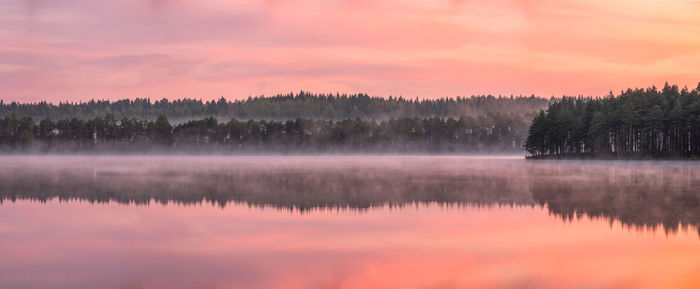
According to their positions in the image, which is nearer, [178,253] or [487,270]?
[487,270]

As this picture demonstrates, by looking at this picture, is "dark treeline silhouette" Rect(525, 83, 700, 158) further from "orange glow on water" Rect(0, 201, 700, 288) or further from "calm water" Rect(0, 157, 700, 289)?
"orange glow on water" Rect(0, 201, 700, 288)

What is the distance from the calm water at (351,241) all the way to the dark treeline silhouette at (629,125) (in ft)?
317

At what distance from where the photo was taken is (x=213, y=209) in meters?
30.3

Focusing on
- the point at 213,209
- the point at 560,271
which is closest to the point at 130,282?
the point at 560,271

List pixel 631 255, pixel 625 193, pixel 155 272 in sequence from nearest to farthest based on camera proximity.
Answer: pixel 155 272 < pixel 631 255 < pixel 625 193

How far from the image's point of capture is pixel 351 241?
2072 cm

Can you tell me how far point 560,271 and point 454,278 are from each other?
2623mm

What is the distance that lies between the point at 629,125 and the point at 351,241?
403 feet

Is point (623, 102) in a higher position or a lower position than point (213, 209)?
higher

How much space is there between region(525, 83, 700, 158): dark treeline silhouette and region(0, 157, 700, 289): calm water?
9660 cm

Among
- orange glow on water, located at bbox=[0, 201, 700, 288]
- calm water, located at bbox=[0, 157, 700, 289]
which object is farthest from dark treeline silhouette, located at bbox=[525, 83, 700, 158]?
orange glow on water, located at bbox=[0, 201, 700, 288]

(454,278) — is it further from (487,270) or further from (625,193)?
(625,193)

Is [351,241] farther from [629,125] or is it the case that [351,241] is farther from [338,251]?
[629,125]

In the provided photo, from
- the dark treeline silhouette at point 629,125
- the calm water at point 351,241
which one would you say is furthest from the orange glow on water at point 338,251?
the dark treeline silhouette at point 629,125
